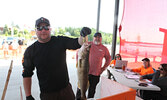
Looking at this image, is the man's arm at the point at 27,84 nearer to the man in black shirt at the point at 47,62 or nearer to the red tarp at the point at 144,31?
the man in black shirt at the point at 47,62

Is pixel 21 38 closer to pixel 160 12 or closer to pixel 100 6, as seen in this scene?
pixel 100 6

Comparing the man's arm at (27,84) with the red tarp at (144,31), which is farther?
the red tarp at (144,31)

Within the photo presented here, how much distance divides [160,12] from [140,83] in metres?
2.46

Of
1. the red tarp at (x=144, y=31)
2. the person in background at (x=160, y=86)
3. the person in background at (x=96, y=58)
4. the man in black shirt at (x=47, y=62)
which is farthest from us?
the red tarp at (x=144, y=31)

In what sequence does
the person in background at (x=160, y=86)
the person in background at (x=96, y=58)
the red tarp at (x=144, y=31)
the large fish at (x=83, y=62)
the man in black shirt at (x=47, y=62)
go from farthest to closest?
the red tarp at (x=144, y=31), the person in background at (x=96, y=58), the person in background at (x=160, y=86), the man in black shirt at (x=47, y=62), the large fish at (x=83, y=62)

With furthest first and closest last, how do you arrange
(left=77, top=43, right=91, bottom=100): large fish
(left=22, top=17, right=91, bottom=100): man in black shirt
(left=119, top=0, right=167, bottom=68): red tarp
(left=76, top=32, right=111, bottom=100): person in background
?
(left=119, top=0, right=167, bottom=68): red tarp
(left=76, top=32, right=111, bottom=100): person in background
(left=22, top=17, right=91, bottom=100): man in black shirt
(left=77, top=43, right=91, bottom=100): large fish

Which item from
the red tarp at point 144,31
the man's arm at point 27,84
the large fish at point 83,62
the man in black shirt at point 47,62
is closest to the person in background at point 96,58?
the man in black shirt at point 47,62

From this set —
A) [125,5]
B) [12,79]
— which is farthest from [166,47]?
[12,79]

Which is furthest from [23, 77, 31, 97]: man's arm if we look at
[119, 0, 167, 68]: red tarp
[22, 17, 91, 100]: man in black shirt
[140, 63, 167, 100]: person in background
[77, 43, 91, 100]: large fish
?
[119, 0, 167, 68]: red tarp

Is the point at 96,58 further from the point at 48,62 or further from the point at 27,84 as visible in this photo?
the point at 27,84

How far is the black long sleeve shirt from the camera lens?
157 centimetres

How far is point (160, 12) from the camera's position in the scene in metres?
3.87

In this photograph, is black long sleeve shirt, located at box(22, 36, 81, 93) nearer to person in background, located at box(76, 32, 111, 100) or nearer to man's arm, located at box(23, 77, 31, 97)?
man's arm, located at box(23, 77, 31, 97)

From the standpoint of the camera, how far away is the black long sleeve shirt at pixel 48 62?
1566 mm
